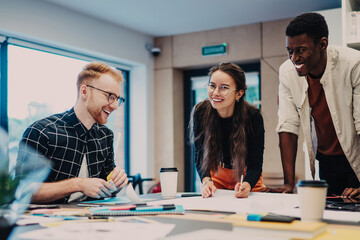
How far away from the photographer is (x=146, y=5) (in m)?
4.48

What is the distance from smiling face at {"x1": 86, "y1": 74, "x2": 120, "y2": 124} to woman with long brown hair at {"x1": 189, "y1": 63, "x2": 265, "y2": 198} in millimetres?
469

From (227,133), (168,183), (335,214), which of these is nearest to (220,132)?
(227,133)

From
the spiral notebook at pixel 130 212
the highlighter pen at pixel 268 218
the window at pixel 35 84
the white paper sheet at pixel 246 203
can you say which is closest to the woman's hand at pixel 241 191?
the white paper sheet at pixel 246 203

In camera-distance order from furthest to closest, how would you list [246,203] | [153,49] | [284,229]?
[153,49] → [246,203] → [284,229]

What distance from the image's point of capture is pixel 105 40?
5.05 meters

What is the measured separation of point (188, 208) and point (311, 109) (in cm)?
95

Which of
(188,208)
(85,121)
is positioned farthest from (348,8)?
(188,208)

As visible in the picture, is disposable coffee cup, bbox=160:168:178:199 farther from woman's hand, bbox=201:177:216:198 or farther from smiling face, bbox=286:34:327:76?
smiling face, bbox=286:34:327:76

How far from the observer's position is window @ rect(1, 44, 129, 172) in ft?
13.7

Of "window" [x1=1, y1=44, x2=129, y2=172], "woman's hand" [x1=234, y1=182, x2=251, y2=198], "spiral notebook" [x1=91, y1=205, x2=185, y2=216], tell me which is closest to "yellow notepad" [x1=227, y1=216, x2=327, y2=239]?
"spiral notebook" [x1=91, y1=205, x2=185, y2=216]

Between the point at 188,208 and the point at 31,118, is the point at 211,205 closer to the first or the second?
the point at 188,208

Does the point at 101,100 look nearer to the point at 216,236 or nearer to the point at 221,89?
the point at 221,89

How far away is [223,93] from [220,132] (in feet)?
0.68

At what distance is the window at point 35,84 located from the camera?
4.16 meters
